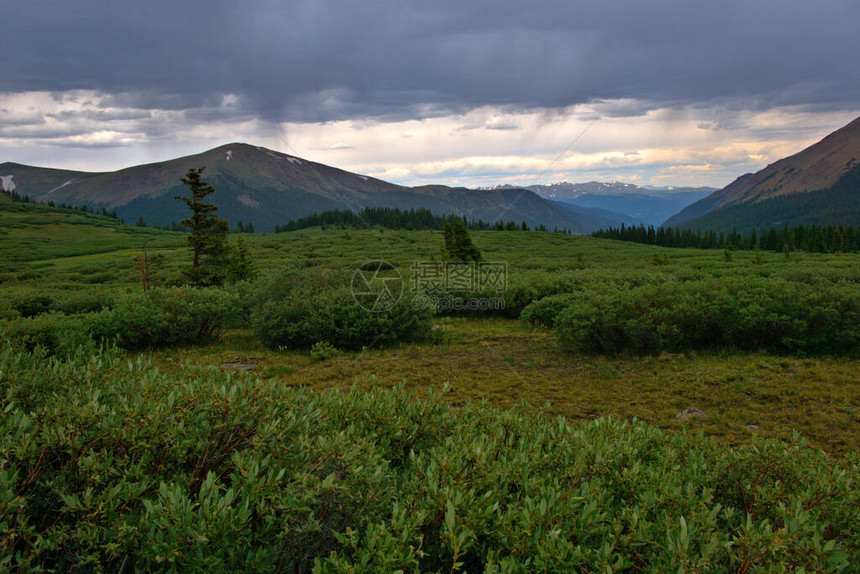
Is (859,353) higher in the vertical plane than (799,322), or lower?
lower

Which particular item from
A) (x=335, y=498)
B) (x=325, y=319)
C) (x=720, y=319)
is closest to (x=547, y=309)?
(x=720, y=319)

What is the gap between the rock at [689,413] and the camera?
24.8 ft

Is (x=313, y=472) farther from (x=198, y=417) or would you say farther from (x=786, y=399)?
(x=786, y=399)

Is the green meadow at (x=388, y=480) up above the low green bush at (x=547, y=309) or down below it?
above

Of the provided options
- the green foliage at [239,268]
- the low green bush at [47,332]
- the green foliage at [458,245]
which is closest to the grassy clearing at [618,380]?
the low green bush at [47,332]

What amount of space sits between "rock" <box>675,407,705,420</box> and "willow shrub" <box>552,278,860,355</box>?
127 inches

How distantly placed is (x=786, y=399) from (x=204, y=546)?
30.8ft

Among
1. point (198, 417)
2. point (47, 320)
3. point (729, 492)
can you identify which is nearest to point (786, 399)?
point (729, 492)

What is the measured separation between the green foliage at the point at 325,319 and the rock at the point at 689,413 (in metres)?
7.51

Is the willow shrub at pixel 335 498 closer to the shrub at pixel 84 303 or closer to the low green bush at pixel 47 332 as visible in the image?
the low green bush at pixel 47 332

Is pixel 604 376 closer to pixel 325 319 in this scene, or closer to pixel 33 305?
pixel 325 319

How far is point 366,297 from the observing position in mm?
13453

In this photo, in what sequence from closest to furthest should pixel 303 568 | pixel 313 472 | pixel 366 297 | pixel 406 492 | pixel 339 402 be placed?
pixel 303 568, pixel 313 472, pixel 406 492, pixel 339 402, pixel 366 297

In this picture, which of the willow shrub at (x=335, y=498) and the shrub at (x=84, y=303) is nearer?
the willow shrub at (x=335, y=498)
